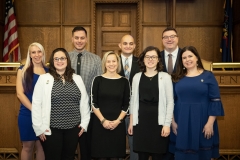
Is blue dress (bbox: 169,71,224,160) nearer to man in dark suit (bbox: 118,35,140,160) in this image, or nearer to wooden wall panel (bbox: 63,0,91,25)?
man in dark suit (bbox: 118,35,140,160)

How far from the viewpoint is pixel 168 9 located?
21.6ft

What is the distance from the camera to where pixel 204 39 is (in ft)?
21.7

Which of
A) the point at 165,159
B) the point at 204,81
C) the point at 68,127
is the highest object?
the point at 204,81

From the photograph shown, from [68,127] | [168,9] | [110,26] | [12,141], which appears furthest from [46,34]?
[68,127]

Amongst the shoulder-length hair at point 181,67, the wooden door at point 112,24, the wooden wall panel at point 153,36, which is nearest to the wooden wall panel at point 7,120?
the shoulder-length hair at point 181,67

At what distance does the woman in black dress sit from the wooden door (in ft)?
11.7

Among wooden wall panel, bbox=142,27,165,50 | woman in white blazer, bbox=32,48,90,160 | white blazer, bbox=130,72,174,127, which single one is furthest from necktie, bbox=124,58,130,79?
wooden wall panel, bbox=142,27,165,50

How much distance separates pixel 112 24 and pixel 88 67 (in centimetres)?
342

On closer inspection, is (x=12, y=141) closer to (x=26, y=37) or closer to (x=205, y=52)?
(x=26, y=37)

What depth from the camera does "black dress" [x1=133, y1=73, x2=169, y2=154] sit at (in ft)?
9.86

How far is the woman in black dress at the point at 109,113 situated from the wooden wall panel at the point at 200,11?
389cm

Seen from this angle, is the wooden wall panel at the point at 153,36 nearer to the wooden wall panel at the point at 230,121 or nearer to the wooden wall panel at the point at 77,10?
the wooden wall panel at the point at 77,10

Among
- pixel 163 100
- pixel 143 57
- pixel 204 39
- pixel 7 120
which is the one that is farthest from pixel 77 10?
pixel 163 100

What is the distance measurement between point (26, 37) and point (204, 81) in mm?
4615
